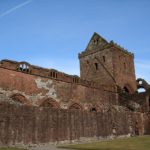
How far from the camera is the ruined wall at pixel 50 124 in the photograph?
12.6 metres

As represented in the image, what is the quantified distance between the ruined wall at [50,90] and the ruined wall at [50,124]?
14.8ft

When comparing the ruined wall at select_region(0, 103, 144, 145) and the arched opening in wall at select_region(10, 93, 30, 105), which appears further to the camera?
the arched opening in wall at select_region(10, 93, 30, 105)

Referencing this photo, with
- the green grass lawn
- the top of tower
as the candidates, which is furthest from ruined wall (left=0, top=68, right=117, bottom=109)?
the top of tower

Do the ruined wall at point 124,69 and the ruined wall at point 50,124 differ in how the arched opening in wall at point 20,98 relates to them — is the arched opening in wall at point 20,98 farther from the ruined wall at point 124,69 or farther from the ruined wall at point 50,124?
the ruined wall at point 124,69

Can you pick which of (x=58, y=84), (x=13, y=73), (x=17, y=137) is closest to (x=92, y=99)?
(x=58, y=84)

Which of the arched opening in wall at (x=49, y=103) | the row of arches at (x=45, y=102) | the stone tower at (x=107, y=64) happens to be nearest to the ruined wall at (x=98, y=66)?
the stone tower at (x=107, y=64)

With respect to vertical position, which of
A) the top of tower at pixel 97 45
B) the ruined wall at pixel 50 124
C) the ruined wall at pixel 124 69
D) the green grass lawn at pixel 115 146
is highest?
the top of tower at pixel 97 45

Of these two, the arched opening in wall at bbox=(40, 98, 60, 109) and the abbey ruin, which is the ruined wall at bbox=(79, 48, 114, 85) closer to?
the abbey ruin

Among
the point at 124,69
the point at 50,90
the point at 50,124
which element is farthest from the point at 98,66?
the point at 50,124

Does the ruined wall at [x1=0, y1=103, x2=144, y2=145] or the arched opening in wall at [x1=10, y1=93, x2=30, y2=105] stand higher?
the arched opening in wall at [x1=10, y1=93, x2=30, y2=105]

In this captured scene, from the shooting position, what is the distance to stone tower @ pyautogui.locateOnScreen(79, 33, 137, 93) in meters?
32.5

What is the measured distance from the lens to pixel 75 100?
23641 mm

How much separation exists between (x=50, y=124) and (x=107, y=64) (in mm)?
19574

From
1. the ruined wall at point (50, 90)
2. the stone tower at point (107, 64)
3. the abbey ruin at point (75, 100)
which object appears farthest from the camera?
the stone tower at point (107, 64)
